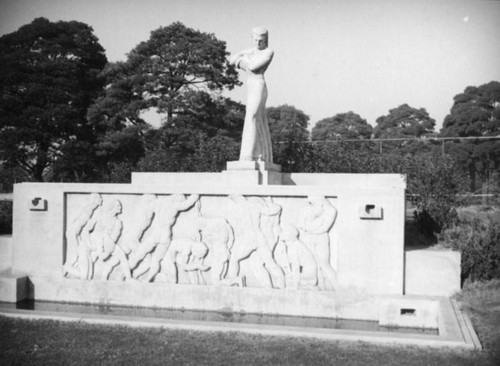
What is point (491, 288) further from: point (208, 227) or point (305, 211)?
point (208, 227)

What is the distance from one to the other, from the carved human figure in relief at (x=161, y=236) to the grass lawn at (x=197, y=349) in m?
2.02

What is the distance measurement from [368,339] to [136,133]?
1827 centimetres

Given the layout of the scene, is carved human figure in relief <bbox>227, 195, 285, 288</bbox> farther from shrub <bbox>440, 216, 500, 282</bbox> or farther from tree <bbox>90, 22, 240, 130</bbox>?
tree <bbox>90, 22, 240, 130</bbox>

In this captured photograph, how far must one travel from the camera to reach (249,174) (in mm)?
9891

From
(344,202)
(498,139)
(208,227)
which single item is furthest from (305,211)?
(498,139)

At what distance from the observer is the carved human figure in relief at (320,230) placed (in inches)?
353

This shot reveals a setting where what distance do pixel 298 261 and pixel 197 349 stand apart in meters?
2.90

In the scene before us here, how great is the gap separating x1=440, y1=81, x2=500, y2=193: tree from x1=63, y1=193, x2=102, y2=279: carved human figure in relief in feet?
62.9

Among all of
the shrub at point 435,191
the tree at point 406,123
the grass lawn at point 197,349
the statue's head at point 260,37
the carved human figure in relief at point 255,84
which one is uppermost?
the tree at point 406,123

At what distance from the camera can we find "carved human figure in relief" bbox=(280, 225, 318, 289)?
29.5 ft

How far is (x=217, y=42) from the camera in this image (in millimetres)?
23453

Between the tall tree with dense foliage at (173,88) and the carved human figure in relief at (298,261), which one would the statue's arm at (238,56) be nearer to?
the carved human figure in relief at (298,261)

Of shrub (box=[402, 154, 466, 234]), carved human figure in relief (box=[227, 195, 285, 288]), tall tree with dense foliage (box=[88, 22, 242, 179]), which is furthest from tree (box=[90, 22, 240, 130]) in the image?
carved human figure in relief (box=[227, 195, 285, 288])

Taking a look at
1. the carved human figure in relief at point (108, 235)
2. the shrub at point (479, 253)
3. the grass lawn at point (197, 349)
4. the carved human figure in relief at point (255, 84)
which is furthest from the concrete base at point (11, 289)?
the shrub at point (479, 253)
